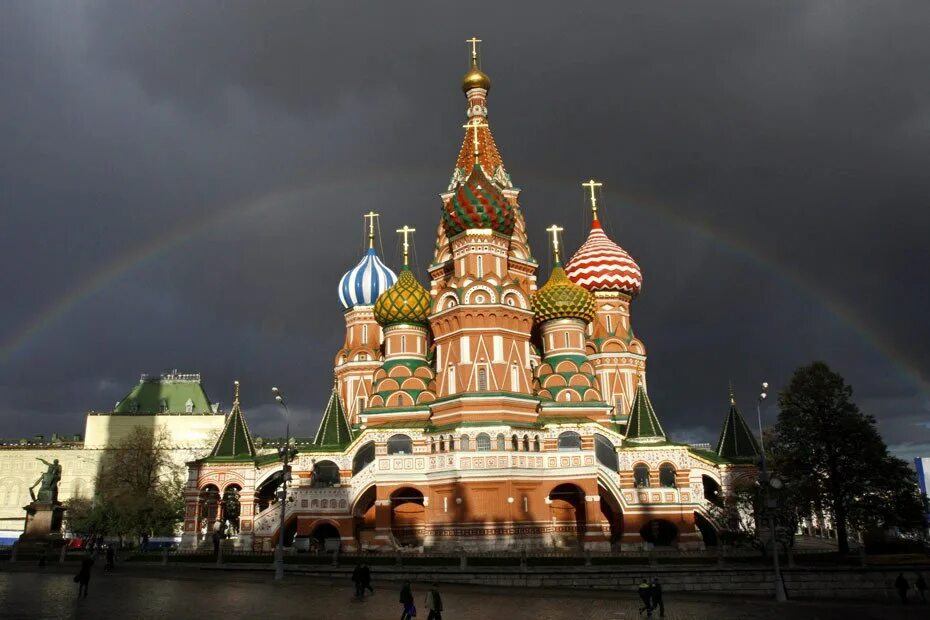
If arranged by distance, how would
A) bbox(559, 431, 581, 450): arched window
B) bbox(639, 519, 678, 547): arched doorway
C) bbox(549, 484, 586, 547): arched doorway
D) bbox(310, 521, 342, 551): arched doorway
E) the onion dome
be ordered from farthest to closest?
the onion dome < bbox(639, 519, 678, 547): arched doorway < bbox(559, 431, 581, 450): arched window < bbox(310, 521, 342, 551): arched doorway < bbox(549, 484, 586, 547): arched doorway

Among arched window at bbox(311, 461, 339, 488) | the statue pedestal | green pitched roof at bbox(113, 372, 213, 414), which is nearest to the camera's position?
arched window at bbox(311, 461, 339, 488)

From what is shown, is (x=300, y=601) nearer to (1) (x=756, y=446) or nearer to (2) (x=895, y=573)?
(2) (x=895, y=573)

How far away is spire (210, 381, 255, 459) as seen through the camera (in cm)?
4294

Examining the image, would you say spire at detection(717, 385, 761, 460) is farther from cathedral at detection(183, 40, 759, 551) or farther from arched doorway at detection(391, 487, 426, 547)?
arched doorway at detection(391, 487, 426, 547)

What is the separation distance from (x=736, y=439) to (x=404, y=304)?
2085 cm

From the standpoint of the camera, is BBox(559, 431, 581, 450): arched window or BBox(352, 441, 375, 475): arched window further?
BBox(352, 441, 375, 475): arched window

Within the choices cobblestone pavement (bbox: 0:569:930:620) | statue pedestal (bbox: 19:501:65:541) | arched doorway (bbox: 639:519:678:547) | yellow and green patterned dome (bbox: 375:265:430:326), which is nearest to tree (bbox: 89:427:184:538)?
statue pedestal (bbox: 19:501:65:541)

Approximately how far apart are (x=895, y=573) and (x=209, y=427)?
210ft

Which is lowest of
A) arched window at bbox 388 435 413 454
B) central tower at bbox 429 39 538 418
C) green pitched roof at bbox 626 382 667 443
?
arched window at bbox 388 435 413 454

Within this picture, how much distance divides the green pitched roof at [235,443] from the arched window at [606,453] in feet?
63.0

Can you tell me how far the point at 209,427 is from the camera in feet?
250

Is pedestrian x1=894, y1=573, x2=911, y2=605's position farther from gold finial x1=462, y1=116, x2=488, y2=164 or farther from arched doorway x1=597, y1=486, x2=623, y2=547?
gold finial x1=462, y1=116, x2=488, y2=164

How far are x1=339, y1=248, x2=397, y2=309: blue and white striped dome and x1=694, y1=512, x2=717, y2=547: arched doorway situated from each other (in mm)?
25925

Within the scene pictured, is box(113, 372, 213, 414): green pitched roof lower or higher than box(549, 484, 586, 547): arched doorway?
higher
